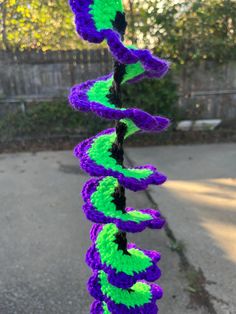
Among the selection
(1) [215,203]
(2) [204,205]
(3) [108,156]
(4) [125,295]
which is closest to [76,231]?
(2) [204,205]

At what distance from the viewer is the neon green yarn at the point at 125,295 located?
1383 millimetres

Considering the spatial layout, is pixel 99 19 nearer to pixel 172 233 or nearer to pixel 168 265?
pixel 168 265

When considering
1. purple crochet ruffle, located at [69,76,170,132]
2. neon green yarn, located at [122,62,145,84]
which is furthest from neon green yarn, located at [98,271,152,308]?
neon green yarn, located at [122,62,145,84]

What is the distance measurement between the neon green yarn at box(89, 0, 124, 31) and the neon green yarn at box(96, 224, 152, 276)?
0.71 meters

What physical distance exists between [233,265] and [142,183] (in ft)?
7.30

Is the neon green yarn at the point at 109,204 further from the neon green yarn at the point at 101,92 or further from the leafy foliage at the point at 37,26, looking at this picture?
the leafy foliage at the point at 37,26

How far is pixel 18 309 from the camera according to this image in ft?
8.75

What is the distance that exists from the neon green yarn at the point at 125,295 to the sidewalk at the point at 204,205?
1.35 meters

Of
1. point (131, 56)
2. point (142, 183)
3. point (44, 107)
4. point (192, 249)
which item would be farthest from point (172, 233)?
point (44, 107)

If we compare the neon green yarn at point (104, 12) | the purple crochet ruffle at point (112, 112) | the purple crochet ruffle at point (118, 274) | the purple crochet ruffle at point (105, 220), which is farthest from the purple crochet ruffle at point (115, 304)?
the neon green yarn at point (104, 12)

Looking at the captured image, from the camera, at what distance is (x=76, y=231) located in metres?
3.75

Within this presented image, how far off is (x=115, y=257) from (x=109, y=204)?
7.6 inches

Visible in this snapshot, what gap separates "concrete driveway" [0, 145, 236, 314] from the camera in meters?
2.77

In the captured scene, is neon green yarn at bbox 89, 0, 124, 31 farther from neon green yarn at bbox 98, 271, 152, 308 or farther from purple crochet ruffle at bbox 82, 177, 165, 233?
neon green yarn at bbox 98, 271, 152, 308
